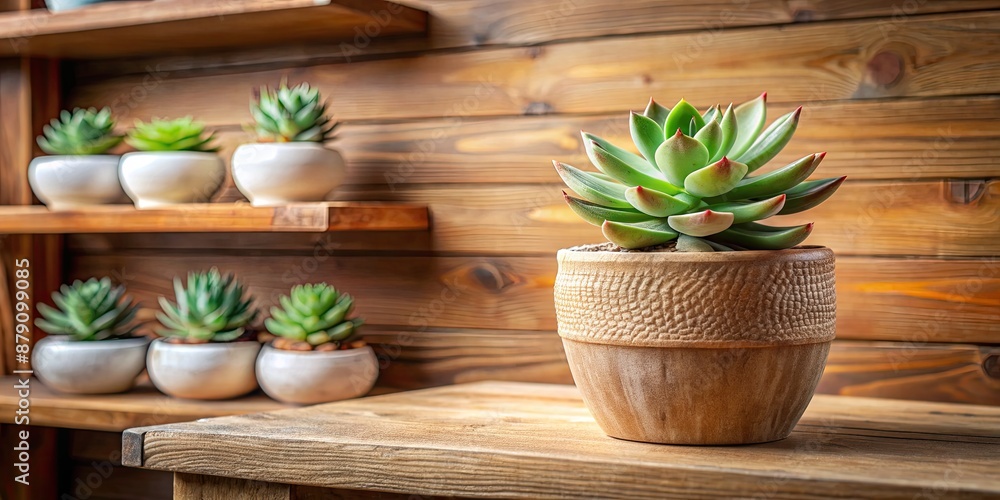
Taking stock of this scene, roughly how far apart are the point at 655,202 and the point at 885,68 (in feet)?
1.88

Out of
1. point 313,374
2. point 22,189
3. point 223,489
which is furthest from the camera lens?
point 22,189

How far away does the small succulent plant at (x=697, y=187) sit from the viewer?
800mm

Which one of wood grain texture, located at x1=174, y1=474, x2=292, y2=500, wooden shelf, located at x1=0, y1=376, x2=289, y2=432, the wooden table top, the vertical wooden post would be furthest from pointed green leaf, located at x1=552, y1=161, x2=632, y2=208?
the vertical wooden post

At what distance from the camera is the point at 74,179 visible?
1.46 meters

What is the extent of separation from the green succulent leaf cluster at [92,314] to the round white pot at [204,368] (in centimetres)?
11

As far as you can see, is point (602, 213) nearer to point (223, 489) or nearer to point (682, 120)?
point (682, 120)

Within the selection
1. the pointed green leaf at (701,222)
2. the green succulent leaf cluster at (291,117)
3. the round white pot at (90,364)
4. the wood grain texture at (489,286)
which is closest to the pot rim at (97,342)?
the round white pot at (90,364)

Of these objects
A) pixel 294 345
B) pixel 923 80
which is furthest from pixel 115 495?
pixel 923 80

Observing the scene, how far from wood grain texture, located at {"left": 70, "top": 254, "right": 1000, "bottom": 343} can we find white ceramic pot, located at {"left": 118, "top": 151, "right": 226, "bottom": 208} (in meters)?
0.19

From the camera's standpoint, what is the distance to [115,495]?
169 centimetres

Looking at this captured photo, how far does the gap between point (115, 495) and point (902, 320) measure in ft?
4.42

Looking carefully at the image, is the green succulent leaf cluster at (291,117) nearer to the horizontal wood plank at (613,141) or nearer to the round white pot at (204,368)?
the horizontal wood plank at (613,141)

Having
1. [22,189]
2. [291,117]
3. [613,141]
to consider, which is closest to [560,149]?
[613,141]

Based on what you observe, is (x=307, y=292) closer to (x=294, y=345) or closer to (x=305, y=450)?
(x=294, y=345)
